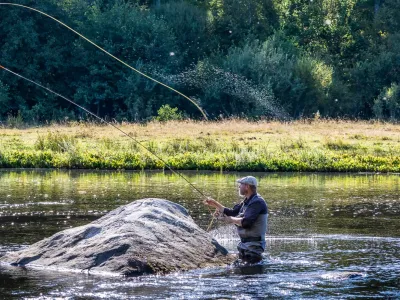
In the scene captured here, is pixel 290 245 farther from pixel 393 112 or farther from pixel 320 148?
pixel 393 112

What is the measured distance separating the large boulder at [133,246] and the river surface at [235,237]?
307 mm

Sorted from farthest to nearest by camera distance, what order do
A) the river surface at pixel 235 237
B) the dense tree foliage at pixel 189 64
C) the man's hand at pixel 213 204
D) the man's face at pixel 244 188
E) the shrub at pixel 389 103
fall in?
the dense tree foliage at pixel 189 64 → the shrub at pixel 389 103 → the man's face at pixel 244 188 → the man's hand at pixel 213 204 → the river surface at pixel 235 237

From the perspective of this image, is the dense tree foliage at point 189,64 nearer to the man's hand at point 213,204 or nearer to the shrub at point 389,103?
the shrub at point 389,103

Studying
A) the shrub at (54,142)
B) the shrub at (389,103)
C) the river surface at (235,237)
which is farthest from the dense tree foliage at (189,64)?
the river surface at (235,237)

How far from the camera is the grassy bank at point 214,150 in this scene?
30.1 metres

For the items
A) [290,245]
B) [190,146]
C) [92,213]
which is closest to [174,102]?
[190,146]

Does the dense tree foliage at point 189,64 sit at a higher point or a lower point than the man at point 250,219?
higher

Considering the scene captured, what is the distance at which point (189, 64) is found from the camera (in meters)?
62.7

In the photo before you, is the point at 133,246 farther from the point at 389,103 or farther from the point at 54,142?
the point at 389,103

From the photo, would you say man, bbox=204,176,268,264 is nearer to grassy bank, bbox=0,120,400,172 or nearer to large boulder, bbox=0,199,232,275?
large boulder, bbox=0,199,232,275

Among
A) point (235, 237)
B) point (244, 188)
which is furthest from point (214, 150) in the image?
point (244, 188)

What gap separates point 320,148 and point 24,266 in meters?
20.4

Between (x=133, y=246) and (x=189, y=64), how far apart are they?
165ft

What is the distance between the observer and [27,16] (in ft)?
189
